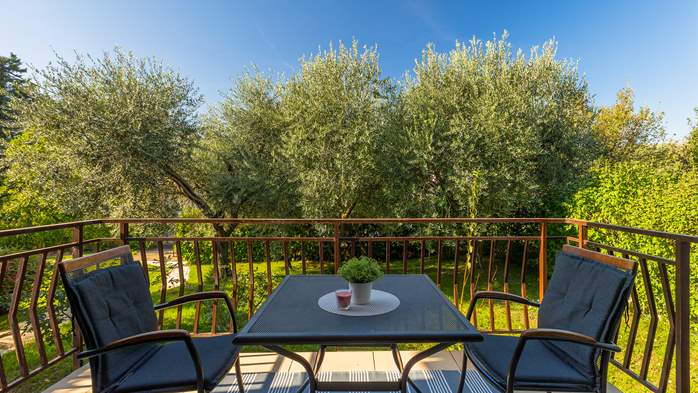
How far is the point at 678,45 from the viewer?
928 cm

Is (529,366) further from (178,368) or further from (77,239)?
(77,239)

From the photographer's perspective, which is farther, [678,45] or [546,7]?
[678,45]

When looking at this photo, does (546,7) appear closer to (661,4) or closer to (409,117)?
(661,4)

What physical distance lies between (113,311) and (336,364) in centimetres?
151

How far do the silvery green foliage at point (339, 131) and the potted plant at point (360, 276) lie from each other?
191 inches

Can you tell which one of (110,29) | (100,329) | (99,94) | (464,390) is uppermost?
(110,29)

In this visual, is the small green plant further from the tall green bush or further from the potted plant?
the tall green bush

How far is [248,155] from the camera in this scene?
23.8 ft

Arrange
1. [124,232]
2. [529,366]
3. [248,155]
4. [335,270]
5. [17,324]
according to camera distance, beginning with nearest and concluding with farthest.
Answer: [529,366] → [17,324] → [124,232] → [335,270] → [248,155]

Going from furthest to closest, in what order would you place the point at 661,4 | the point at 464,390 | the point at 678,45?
the point at 678,45, the point at 661,4, the point at 464,390

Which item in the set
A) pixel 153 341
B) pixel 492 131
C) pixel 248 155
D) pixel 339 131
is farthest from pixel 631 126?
pixel 153 341

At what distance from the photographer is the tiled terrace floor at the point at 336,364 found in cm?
233

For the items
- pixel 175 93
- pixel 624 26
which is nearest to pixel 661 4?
pixel 624 26

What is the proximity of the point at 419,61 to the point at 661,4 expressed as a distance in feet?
20.0
